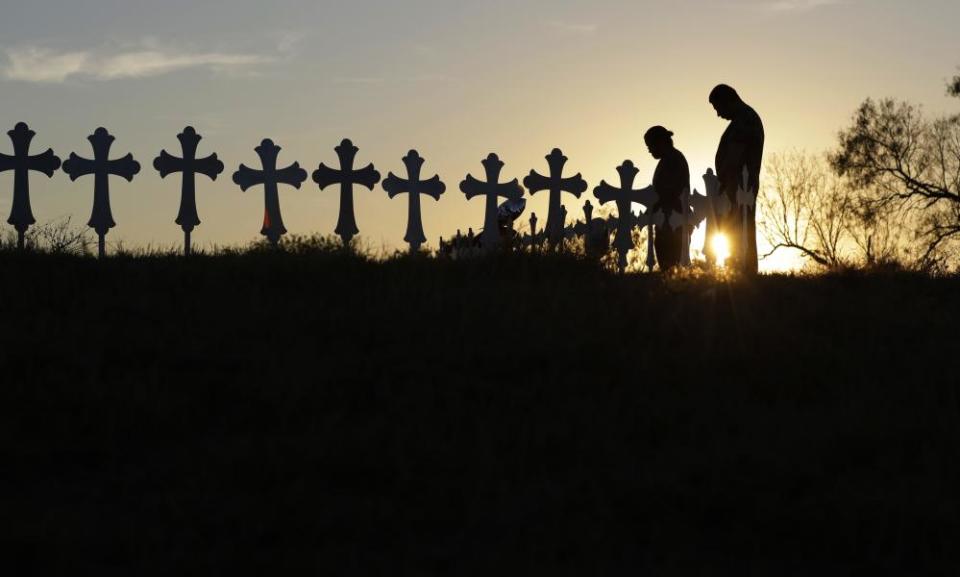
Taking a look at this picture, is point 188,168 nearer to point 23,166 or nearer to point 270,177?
point 270,177

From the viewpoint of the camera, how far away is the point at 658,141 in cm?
1806

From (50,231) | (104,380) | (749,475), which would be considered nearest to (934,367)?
(749,475)

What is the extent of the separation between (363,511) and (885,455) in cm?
312

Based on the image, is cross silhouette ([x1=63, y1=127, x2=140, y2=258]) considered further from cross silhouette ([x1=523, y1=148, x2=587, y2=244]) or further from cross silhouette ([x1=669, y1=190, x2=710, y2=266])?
cross silhouette ([x1=669, y1=190, x2=710, y2=266])

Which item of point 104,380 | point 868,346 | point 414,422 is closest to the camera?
point 414,422

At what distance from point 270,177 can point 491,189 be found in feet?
12.9

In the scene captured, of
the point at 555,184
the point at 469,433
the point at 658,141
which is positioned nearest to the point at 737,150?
the point at 658,141

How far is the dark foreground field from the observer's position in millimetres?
6535

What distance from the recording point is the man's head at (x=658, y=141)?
18062 mm

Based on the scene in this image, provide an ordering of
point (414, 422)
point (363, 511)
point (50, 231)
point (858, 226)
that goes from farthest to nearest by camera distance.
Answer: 1. point (858, 226)
2. point (50, 231)
3. point (414, 422)
4. point (363, 511)

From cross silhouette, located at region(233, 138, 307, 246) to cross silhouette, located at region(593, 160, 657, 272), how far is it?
600 cm

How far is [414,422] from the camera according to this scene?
8.16 m

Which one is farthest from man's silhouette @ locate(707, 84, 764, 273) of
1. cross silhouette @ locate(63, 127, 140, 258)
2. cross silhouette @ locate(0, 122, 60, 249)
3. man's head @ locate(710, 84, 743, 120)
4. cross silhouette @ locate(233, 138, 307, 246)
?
cross silhouette @ locate(0, 122, 60, 249)

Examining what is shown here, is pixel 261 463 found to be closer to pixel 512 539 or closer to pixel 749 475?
pixel 512 539
